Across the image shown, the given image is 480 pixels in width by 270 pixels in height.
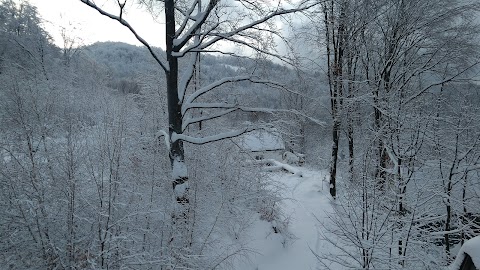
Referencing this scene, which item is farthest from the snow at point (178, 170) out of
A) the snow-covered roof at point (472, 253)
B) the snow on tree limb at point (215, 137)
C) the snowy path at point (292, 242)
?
the snow-covered roof at point (472, 253)

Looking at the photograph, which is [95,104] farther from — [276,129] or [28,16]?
[28,16]

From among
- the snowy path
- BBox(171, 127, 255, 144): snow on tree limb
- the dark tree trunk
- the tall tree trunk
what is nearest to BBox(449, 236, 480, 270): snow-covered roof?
the snowy path

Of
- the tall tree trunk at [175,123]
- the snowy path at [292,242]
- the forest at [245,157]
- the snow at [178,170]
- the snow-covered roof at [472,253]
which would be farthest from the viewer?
the snowy path at [292,242]

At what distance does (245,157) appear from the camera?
32.5ft

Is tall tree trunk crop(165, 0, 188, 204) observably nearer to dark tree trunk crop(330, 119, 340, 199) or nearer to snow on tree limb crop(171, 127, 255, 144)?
snow on tree limb crop(171, 127, 255, 144)

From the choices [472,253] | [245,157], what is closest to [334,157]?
[245,157]

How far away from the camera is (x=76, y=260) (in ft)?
13.9

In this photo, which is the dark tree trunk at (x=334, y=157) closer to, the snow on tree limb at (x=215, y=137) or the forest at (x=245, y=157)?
the forest at (x=245, y=157)

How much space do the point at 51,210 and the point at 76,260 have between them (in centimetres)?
94

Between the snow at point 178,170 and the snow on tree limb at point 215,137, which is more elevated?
the snow on tree limb at point 215,137

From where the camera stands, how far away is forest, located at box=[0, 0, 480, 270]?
15.0 feet

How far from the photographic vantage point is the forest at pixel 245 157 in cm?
456

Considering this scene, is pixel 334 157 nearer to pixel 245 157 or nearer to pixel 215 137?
pixel 245 157

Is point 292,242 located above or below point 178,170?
below
